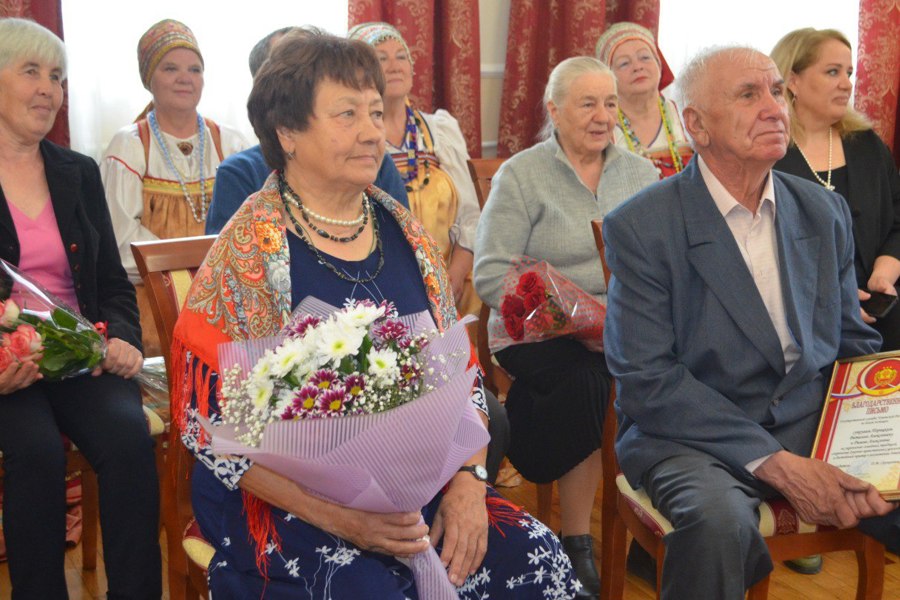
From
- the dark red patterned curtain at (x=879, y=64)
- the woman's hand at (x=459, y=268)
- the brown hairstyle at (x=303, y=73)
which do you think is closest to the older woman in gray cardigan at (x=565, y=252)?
the woman's hand at (x=459, y=268)

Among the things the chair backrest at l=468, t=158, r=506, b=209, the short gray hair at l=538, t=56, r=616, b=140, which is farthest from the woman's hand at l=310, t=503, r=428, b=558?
the chair backrest at l=468, t=158, r=506, b=209

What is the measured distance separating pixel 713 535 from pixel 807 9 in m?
3.76

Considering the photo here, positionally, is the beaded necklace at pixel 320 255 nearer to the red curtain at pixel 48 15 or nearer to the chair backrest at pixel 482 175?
the chair backrest at pixel 482 175

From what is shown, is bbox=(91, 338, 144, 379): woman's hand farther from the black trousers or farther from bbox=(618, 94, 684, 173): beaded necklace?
bbox=(618, 94, 684, 173): beaded necklace

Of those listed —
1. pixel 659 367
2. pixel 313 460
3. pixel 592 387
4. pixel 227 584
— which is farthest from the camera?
pixel 592 387

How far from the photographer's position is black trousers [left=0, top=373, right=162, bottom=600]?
2162 millimetres

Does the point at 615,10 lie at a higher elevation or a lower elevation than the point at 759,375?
higher

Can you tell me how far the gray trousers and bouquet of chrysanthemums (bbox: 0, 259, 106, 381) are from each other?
4.27ft

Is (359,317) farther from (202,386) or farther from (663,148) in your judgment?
(663,148)

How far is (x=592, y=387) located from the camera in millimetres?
2619

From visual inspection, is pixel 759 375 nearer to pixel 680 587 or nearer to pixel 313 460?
pixel 680 587

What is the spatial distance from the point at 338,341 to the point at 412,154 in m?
2.16

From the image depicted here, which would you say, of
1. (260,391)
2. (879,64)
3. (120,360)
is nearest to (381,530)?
(260,391)

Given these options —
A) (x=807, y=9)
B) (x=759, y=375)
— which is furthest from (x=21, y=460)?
(x=807, y=9)
